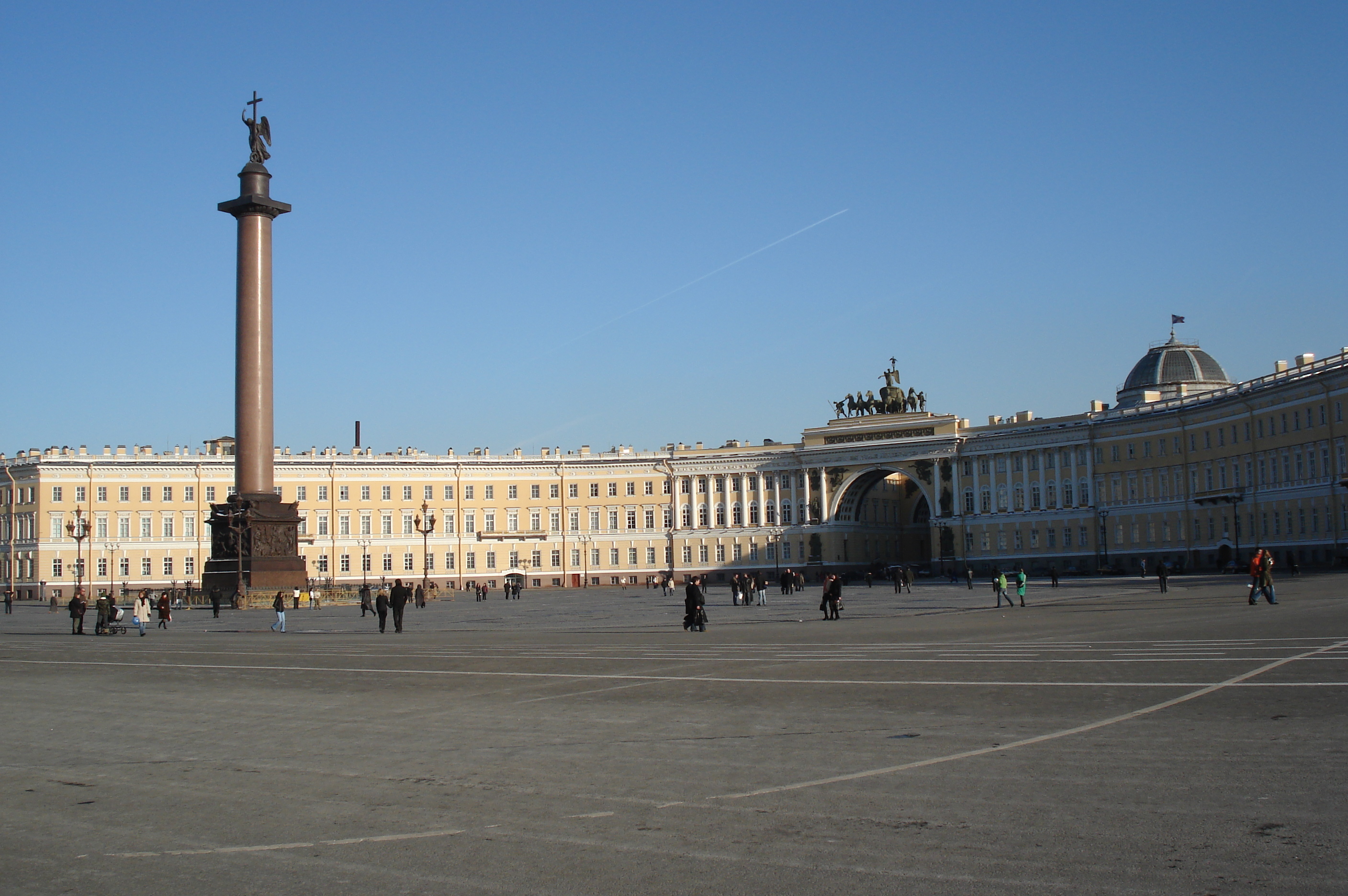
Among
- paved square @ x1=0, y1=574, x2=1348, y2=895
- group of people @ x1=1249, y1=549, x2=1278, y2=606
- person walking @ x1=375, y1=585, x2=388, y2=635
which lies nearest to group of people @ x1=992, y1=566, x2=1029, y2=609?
group of people @ x1=1249, y1=549, x2=1278, y2=606

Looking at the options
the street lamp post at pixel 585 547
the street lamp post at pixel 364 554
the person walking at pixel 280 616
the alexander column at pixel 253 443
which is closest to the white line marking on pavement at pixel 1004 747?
the person walking at pixel 280 616

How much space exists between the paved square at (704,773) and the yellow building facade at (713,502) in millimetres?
76089

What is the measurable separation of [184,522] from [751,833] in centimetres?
11081

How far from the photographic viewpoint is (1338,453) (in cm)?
7450

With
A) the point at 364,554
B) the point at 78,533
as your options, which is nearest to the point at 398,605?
the point at 78,533

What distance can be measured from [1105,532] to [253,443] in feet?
241

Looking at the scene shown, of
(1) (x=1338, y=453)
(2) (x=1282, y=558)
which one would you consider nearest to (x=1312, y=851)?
(1) (x=1338, y=453)

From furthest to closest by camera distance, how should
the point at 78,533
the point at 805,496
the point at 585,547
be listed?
1. the point at 585,547
2. the point at 805,496
3. the point at 78,533

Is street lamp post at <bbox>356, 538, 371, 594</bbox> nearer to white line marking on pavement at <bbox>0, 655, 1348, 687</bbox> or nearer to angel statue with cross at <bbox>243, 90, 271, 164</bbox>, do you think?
angel statue with cross at <bbox>243, 90, 271, 164</bbox>

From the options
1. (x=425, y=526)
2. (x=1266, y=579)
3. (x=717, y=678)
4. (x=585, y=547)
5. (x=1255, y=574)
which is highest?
(x=425, y=526)

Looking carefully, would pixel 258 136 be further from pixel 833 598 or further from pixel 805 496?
pixel 805 496

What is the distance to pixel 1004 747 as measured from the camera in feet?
38.3

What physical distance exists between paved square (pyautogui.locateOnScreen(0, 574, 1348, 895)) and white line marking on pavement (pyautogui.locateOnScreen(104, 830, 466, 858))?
0.10 ft

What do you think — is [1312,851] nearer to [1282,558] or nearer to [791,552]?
[1282,558]
